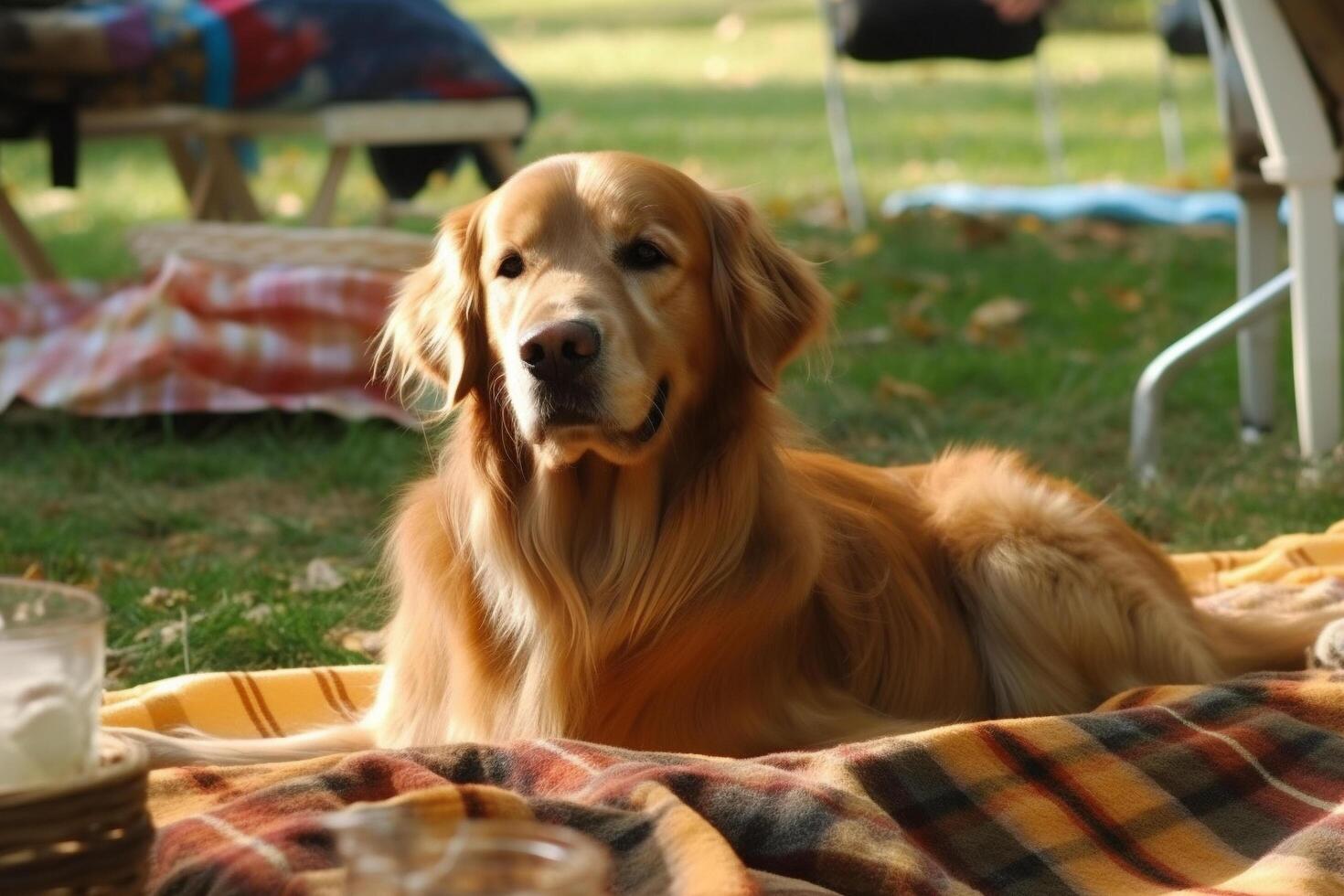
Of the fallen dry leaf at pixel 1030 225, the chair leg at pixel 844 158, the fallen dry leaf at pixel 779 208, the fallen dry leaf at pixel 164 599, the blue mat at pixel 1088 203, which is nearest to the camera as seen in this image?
the fallen dry leaf at pixel 164 599

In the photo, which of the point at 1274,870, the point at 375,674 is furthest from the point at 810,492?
the point at 1274,870

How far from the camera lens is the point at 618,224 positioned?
294 cm

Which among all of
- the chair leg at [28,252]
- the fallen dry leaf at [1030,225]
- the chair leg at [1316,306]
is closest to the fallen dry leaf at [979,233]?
A: the fallen dry leaf at [1030,225]

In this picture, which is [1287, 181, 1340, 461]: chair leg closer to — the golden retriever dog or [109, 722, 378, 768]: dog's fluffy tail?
the golden retriever dog

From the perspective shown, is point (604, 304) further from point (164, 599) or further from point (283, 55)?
point (283, 55)

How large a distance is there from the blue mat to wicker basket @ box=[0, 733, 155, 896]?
822 cm

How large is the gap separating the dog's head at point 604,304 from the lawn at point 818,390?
386 millimetres

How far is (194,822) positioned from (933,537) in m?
1.87

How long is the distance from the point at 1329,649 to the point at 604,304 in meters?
1.66

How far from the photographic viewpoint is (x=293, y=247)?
242 inches

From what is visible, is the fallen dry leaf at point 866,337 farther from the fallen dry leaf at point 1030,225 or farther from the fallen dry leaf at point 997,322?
the fallen dry leaf at point 1030,225

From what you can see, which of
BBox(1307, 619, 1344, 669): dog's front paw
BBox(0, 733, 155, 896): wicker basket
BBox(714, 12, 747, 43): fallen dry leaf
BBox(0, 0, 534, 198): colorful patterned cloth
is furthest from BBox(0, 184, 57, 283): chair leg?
BBox(714, 12, 747, 43): fallen dry leaf

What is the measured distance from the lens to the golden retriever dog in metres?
2.90

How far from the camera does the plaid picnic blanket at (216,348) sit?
5691mm
